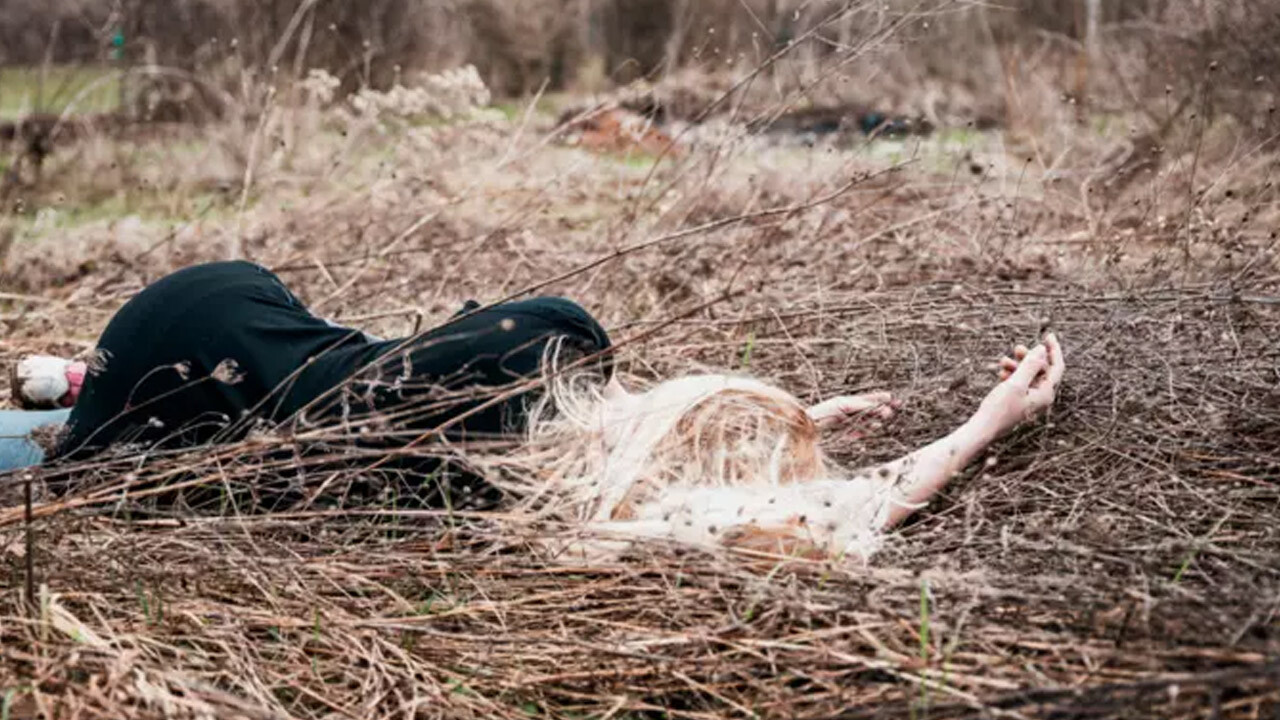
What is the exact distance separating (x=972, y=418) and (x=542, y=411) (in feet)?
2.78

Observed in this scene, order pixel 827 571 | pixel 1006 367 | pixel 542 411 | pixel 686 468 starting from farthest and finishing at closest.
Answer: pixel 1006 367 → pixel 542 411 → pixel 686 468 → pixel 827 571

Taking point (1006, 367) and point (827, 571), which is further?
Answer: point (1006, 367)

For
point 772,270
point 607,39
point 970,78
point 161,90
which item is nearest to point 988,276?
point 772,270

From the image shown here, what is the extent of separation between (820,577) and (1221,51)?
5.25 meters

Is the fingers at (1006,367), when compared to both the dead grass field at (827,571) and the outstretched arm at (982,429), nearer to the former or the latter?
the outstretched arm at (982,429)

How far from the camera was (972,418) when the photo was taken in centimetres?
290

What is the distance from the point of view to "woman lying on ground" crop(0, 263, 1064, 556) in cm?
260

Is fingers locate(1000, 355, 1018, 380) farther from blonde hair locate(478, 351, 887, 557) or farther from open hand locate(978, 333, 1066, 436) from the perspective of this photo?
blonde hair locate(478, 351, 887, 557)

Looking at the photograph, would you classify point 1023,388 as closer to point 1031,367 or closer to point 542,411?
point 1031,367

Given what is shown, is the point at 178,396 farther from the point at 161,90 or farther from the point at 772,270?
the point at 161,90

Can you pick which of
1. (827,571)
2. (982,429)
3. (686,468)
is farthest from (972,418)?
(827,571)

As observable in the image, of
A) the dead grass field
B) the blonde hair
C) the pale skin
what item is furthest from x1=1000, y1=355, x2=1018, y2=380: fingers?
the blonde hair

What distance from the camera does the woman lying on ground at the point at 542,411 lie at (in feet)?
8.53

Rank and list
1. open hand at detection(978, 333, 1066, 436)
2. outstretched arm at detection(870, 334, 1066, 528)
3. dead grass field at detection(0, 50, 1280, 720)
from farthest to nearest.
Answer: open hand at detection(978, 333, 1066, 436) → outstretched arm at detection(870, 334, 1066, 528) → dead grass field at detection(0, 50, 1280, 720)
